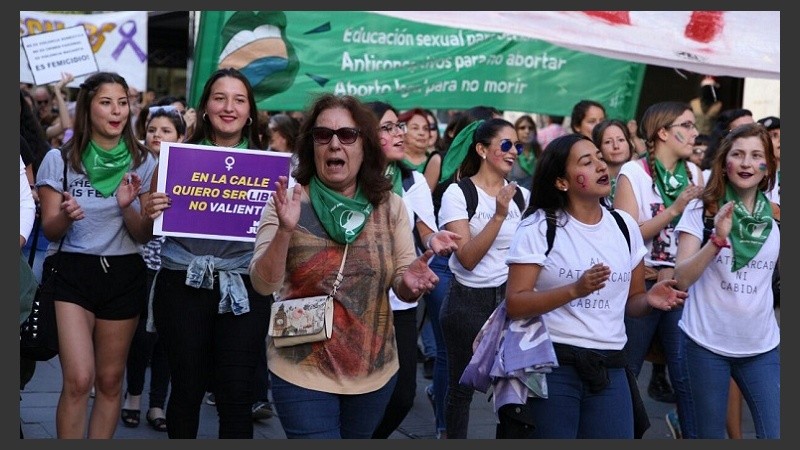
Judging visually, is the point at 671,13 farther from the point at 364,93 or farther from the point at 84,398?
the point at 84,398

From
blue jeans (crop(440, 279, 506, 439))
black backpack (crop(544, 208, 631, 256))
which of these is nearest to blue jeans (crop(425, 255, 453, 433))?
blue jeans (crop(440, 279, 506, 439))

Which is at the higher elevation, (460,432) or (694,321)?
(694,321)

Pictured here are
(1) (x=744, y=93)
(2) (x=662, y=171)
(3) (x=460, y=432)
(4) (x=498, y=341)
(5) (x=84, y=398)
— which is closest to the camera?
(4) (x=498, y=341)

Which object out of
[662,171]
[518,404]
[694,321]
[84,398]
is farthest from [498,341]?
[662,171]

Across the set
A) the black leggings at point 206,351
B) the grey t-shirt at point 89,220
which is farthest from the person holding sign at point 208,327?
the grey t-shirt at point 89,220

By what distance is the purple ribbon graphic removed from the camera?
35.3 feet

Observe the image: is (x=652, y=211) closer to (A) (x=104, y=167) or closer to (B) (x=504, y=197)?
(B) (x=504, y=197)

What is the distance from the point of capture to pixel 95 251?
569 centimetres

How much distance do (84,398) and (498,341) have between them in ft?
6.96

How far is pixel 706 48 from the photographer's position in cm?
955

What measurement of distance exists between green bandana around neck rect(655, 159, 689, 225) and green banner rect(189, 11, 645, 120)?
10.6ft

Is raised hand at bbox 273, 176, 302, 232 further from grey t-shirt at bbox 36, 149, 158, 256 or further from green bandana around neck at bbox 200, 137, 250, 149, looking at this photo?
grey t-shirt at bbox 36, 149, 158, 256

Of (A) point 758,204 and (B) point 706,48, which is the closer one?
(A) point 758,204

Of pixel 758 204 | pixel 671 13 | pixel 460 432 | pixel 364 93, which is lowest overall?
pixel 460 432
